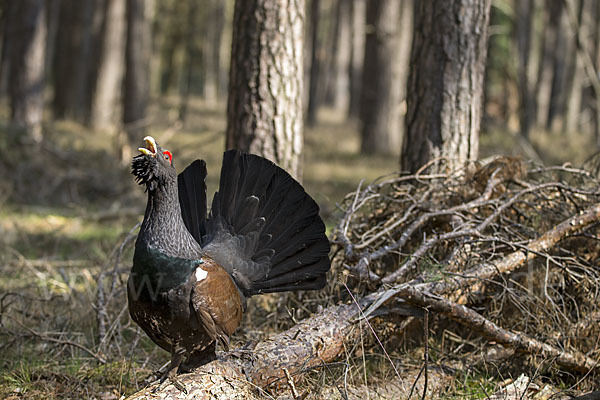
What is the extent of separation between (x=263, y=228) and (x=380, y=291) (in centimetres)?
86

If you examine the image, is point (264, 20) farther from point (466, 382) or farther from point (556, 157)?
point (556, 157)

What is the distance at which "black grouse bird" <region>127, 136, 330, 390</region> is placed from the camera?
320 centimetres

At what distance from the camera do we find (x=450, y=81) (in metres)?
5.04

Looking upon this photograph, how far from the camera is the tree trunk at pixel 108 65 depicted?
1477cm

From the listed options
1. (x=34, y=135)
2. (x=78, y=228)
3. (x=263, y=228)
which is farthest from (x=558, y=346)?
(x=34, y=135)

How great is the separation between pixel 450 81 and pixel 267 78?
59.6 inches

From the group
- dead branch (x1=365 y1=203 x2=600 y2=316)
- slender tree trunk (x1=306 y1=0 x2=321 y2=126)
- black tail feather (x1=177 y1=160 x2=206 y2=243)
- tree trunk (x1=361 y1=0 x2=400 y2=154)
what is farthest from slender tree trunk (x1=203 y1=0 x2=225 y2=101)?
dead branch (x1=365 y1=203 x2=600 y2=316)

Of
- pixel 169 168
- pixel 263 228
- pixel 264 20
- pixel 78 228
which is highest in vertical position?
pixel 264 20

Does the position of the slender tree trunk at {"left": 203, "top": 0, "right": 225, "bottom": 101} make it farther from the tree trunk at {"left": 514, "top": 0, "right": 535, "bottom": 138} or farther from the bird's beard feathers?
the bird's beard feathers

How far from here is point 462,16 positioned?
16.4ft

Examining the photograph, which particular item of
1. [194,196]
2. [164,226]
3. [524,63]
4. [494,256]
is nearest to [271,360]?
[164,226]

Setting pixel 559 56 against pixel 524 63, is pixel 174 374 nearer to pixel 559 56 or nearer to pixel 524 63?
pixel 524 63

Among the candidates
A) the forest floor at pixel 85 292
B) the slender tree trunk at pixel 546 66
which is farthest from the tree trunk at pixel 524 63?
the forest floor at pixel 85 292

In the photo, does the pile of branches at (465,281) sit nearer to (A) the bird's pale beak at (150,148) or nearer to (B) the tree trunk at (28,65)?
(A) the bird's pale beak at (150,148)
